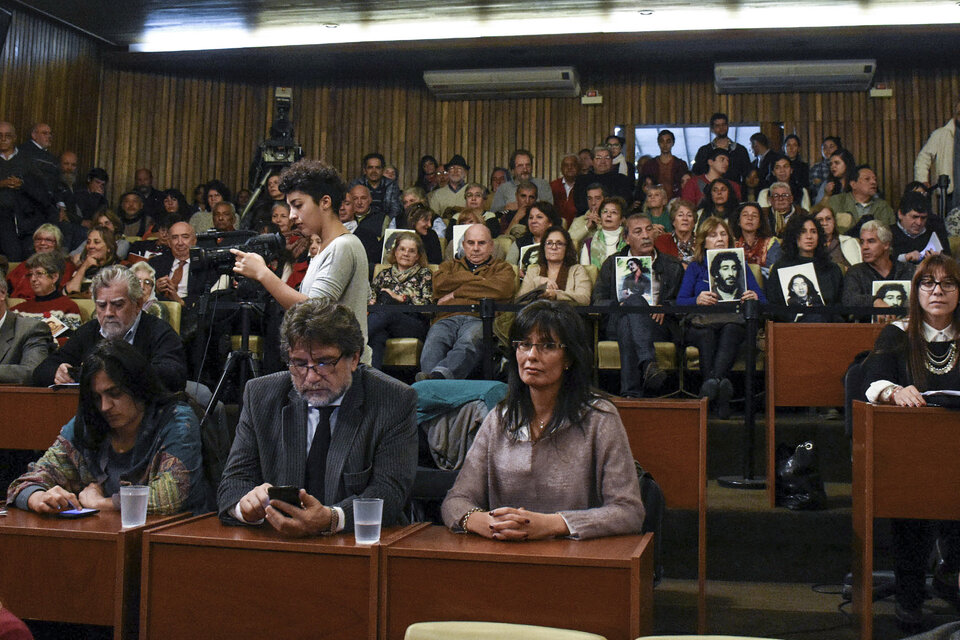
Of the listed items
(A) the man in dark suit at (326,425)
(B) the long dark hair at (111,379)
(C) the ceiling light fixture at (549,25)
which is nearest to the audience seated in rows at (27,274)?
(C) the ceiling light fixture at (549,25)

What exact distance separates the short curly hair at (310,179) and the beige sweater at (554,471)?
790 millimetres

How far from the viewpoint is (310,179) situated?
250cm

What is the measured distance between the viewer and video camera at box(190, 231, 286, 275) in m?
2.85

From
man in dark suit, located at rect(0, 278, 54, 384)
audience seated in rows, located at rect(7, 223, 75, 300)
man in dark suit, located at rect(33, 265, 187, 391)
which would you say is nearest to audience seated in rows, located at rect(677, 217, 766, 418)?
man in dark suit, located at rect(33, 265, 187, 391)

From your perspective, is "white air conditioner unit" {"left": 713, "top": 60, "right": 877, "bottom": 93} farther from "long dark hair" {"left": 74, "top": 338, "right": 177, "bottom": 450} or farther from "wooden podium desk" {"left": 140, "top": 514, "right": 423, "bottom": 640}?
"wooden podium desk" {"left": 140, "top": 514, "right": 423, "bottom": 640}

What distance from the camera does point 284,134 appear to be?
8.62m

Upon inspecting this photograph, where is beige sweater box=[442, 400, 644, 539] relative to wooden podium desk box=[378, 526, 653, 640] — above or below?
above

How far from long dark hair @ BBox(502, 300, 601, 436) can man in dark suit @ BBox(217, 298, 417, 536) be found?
241 mm

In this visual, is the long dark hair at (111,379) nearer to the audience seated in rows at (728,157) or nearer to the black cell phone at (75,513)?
the black cell phone at (75,513)

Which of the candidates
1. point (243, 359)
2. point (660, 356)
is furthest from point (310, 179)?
point (660, 356)

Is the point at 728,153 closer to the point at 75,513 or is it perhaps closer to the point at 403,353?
the point at 403,353

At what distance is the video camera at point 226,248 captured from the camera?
285 centimetres

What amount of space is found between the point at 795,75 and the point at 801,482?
18.5ft

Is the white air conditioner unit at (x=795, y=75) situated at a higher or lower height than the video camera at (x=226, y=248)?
higher
